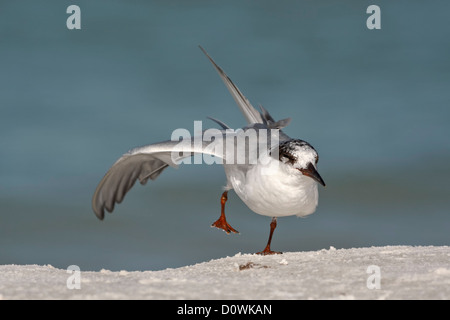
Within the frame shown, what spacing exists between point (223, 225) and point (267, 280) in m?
2.54

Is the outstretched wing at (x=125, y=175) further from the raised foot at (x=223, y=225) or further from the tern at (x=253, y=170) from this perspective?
the raised foot at (x=223, y=225)

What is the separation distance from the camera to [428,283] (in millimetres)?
5008

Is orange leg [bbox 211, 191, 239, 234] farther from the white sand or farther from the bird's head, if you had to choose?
the bird's head

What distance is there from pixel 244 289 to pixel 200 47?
14.2 feet

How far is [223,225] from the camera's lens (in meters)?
7.88

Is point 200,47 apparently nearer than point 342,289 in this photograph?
No

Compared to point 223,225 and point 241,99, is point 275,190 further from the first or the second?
point 241,99

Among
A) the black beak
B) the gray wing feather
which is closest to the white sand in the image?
the black beak

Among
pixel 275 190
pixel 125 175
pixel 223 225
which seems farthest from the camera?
pixel 125 175

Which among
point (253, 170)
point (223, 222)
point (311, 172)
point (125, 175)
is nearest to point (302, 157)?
point (311, 172)

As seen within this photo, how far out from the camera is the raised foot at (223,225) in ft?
25.8

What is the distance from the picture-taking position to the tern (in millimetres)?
6156
